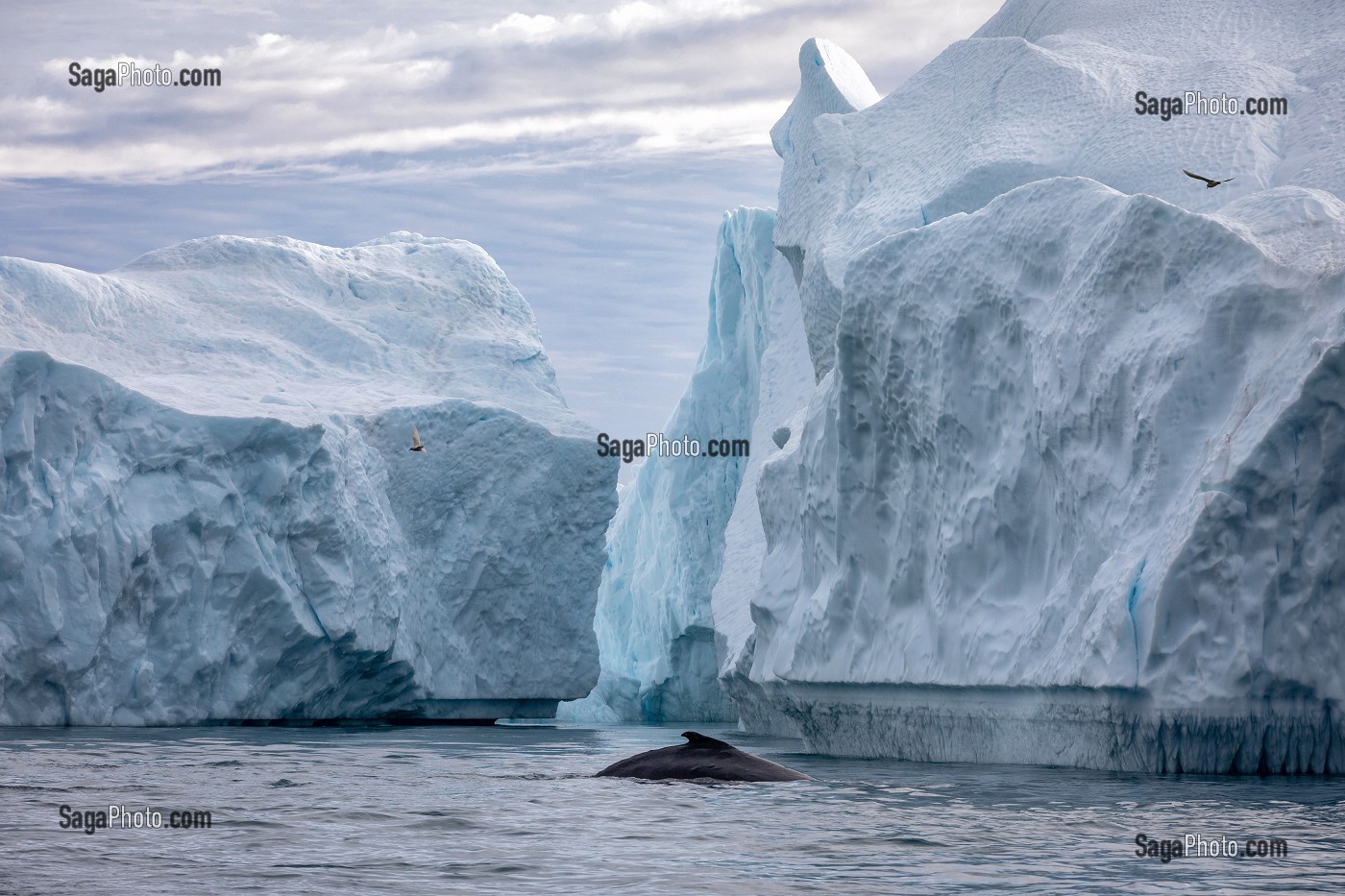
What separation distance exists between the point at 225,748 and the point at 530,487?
15.3 metres

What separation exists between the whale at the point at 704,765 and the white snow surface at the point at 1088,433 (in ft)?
9.17

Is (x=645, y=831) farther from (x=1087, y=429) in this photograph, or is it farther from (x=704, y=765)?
(x=1087, y=429)

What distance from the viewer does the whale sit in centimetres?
1198

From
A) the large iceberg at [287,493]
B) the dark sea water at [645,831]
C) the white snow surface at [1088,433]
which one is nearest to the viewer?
the dark sea water at [645,831]

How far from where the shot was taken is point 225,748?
18094 mm

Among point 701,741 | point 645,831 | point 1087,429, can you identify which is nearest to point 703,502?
point 1087,429

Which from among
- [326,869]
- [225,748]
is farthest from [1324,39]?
[326,869]

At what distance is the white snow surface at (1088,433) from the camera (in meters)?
12.3

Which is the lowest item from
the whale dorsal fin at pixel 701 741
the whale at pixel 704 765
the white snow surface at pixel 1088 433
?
the whale at pixel 704 765

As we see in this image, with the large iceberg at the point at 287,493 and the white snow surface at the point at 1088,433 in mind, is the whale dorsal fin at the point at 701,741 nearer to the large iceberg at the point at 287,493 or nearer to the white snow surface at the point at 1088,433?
the white snow surface at the point at 1088,433

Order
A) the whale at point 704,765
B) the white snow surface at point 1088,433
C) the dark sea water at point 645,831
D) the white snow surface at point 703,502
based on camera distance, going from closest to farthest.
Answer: the dark sea water at point 645,831 < the whale at point 704,765 < the white snow surface at point 1088,433 < the white snow surface at point 703,502

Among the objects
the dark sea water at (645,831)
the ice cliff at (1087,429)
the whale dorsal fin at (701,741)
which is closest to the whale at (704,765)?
the whale dorsal fin at (701,741)

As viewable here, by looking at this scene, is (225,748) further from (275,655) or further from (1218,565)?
(1218,565)

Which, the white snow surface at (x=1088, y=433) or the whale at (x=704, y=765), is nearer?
the whale at (x=704, y=765)
